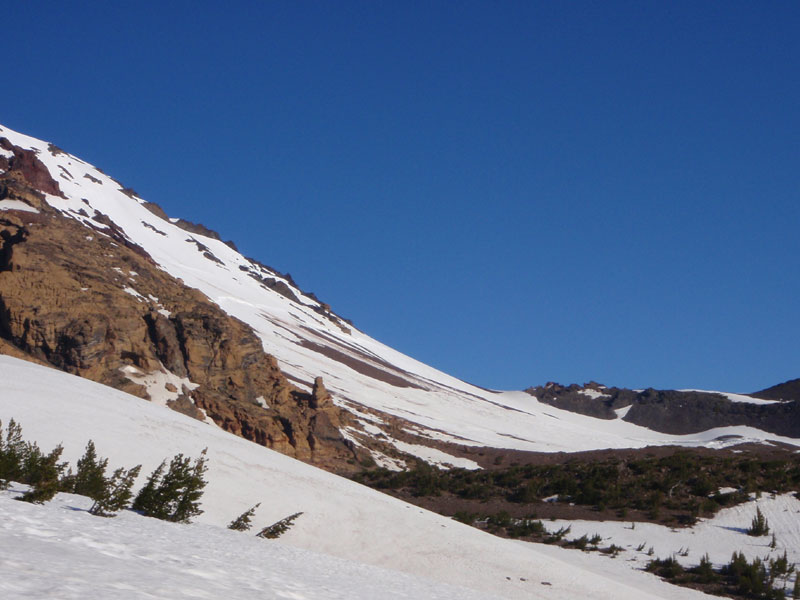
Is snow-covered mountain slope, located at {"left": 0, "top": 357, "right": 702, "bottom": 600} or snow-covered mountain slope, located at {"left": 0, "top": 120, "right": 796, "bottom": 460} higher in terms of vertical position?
snow-covered mountain slope, located at {"left": 0, "top": 120, "right": 796, "bottom": 460}

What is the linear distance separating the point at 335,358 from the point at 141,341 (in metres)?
35.5

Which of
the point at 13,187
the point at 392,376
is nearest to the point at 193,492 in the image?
the point at 13,187

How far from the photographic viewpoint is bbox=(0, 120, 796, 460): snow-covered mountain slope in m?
48.0

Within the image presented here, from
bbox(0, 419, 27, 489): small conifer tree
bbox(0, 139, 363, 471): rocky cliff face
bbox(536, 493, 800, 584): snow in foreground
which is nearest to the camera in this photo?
bbox(0, 419, 27, 489): small conifer tree

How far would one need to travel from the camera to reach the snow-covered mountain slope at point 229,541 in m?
4.55

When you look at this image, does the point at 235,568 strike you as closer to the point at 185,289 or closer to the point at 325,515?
the point at 325,515

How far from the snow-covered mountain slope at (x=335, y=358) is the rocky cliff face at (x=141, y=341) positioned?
1199 mm

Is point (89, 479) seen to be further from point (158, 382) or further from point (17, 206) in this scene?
point (17, 206)

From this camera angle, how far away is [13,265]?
24.9 meters

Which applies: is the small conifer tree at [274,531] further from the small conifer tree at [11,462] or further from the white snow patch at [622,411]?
the white snow patch at [622,411]

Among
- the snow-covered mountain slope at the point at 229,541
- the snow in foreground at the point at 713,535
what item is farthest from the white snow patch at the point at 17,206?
the snow in foreground at the point at 713,535

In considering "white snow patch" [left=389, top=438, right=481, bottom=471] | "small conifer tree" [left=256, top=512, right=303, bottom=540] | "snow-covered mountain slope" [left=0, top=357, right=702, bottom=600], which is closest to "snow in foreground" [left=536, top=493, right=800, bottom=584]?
"snow-covered mountain slope" [left=0, top=357, right=702, bottom=600]

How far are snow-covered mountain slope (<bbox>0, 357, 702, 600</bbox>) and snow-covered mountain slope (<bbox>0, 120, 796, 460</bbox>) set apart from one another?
504 inches

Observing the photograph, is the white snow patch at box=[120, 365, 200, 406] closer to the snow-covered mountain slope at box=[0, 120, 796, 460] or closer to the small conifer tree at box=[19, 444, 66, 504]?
the snow-covered mountain slope at box=[0, 120, 796, 460]
